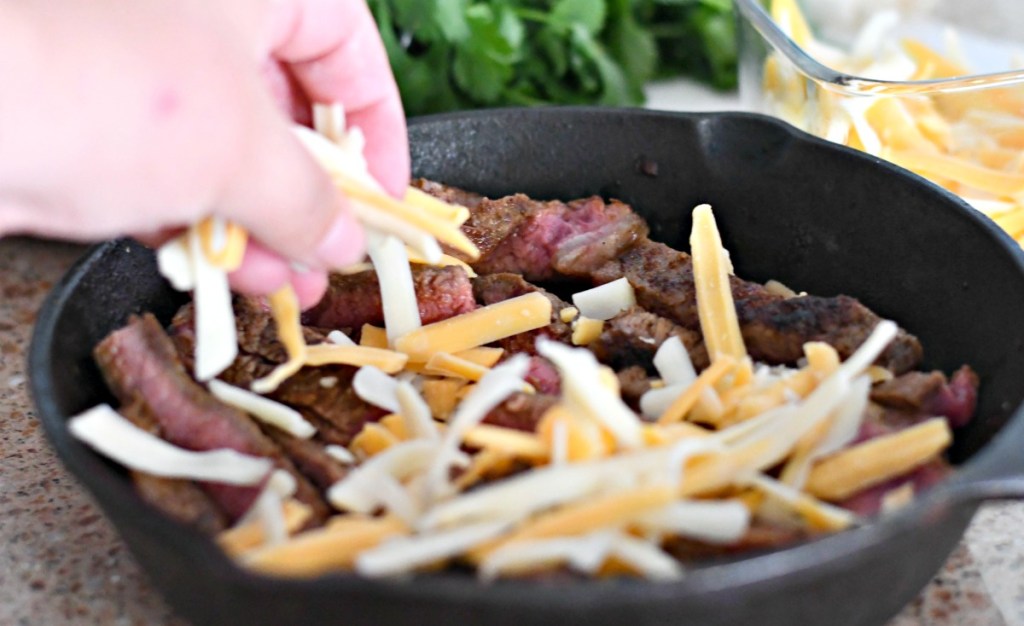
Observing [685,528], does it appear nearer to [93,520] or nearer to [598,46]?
[93,520]

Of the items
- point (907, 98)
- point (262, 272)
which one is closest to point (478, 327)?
point (262, 272)

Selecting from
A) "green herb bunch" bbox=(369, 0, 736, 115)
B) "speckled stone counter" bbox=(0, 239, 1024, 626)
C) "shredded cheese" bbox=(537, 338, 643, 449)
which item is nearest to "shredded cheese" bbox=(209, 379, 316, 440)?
"speckled stone counter" bbox=(0, 239, 1024, 626)

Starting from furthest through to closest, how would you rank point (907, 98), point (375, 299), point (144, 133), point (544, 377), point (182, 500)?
1. point (907, 98)
2. point (375, 299)
3. point (544, 377)
4. point (182, 500)
5. point (144, 133)

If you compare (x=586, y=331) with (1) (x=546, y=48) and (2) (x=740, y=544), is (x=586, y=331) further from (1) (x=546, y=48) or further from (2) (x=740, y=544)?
(1) (x=546, y=48)

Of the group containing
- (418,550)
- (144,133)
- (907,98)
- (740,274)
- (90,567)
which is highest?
(144,133)

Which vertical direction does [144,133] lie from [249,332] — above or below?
above

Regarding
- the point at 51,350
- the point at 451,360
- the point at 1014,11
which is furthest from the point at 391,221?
the point at 1014,11

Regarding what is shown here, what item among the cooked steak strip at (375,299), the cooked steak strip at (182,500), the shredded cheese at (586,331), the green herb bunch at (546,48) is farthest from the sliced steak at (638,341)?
the green herb bunch at (546,48)
